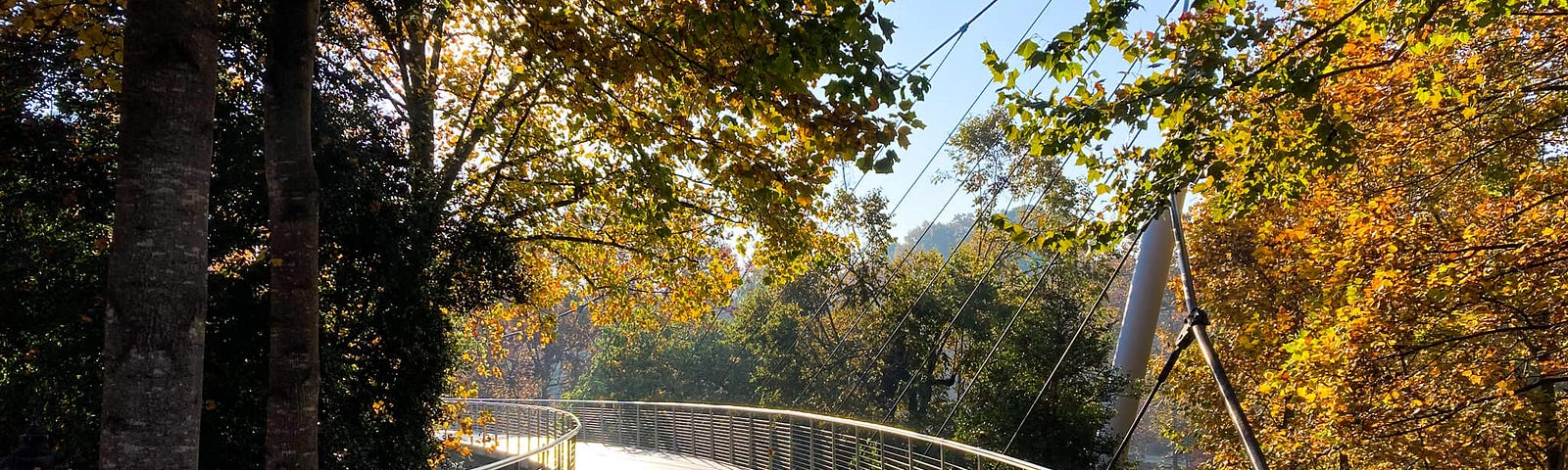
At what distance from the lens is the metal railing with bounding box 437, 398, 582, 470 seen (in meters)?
8.70

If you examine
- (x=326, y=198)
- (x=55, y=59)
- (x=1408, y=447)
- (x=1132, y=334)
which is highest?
(x=55, y=59)

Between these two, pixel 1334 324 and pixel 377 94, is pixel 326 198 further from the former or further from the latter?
pixel 1334 324

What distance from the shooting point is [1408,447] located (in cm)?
827

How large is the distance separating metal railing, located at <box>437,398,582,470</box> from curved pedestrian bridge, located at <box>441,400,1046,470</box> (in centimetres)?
2

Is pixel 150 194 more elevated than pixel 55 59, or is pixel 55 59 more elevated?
pixel 55 59

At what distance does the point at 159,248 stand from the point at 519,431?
608 inches

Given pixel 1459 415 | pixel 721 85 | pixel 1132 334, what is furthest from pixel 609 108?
pixel 1132 334

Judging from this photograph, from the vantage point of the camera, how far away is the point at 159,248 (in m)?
2.67

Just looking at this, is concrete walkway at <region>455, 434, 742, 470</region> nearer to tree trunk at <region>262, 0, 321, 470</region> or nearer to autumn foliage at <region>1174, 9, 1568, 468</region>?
autumn foliage at <region>1174, 9, 1568, 468</region>

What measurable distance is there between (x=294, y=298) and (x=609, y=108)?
184 centimetres

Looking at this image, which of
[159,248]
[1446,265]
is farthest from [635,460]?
[159,248]

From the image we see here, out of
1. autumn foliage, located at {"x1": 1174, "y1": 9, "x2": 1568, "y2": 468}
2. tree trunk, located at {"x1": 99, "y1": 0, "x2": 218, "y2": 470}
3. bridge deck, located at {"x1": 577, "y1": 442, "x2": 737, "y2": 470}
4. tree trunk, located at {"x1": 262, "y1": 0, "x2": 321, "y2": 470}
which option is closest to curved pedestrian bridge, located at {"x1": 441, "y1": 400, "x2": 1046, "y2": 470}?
bridge deck, located at {"x1": 577, "y1": 442, "x2": 737, "y2": 470}

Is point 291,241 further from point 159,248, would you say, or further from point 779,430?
point 779,430

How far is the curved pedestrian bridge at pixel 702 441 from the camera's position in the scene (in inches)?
338
